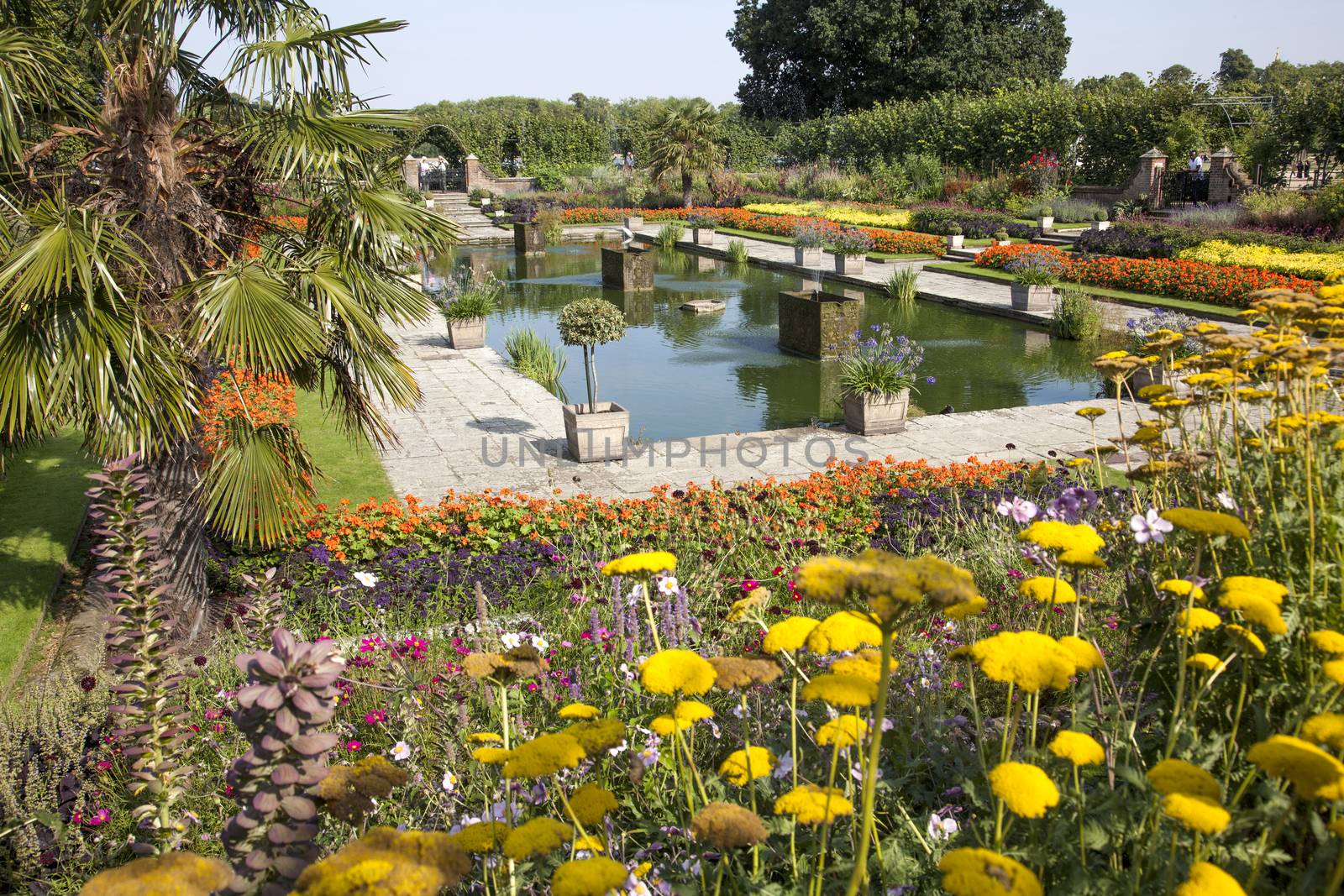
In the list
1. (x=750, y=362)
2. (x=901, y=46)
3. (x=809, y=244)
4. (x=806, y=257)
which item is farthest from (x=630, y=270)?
(x=901, y=46)

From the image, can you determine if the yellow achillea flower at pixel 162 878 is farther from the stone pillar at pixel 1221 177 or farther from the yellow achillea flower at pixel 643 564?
the stone pillar at pixel 1221 177

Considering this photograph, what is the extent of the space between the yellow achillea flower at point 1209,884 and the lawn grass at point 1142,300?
11.9m

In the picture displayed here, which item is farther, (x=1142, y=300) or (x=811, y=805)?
(x=1142, y=300)

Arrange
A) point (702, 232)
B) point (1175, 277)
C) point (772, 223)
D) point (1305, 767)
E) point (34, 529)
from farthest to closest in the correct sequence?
point (772, 223) < point (702, 232) < point (1175, 277) < point (34, 529) < point (1305, 767)

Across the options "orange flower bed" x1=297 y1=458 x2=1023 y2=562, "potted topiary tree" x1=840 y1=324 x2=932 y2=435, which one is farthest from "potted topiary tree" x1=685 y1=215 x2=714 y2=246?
"orange flower bed" x1=297 y1=458 x2=1023 y2=562

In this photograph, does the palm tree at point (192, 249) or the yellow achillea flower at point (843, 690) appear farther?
the palm tree at point (192, 249)

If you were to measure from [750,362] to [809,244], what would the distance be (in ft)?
24.1

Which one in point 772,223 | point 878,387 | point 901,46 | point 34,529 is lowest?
point 34,529

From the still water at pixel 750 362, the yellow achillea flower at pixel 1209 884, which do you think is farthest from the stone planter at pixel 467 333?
the yellow achillea flower at pixel 1209 884

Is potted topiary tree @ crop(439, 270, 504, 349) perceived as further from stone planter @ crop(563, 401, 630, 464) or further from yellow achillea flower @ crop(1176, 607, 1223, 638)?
yellow achillea flower @ crop(1176, 607, 1223, 638)

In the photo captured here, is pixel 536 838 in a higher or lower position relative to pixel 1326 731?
lower

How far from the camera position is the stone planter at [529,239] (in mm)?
23922

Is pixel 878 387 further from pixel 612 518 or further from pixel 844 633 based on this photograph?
pixel 844 633

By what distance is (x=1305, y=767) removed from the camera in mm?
1204
